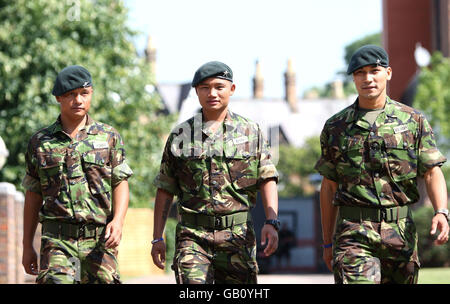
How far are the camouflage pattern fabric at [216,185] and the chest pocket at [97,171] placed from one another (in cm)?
39

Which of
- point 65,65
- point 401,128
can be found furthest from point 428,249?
point 401,128

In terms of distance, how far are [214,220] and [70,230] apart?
1.12m

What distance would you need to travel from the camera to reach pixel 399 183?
6785 millimetres

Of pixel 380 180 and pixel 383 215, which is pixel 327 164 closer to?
pixel 380 180

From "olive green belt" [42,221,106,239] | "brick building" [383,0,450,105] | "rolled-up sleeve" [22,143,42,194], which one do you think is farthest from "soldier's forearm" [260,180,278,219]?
"brick building" [383,0,450,105]

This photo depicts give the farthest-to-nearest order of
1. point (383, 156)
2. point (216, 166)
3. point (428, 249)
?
point (428, 249) → point (216, 166) → point (383, 156)

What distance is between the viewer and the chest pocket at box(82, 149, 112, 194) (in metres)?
7.25

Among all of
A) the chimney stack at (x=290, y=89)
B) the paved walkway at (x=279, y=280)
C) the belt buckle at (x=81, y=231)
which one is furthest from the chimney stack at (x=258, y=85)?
the belt buckle at (x=81, y=231)

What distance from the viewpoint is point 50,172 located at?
286 inches

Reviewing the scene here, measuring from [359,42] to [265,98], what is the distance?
29683mm

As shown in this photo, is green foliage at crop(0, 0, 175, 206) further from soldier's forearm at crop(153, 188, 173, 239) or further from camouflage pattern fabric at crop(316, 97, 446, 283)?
camouflage pattern fabric at crop(316, 97, 446, 283)

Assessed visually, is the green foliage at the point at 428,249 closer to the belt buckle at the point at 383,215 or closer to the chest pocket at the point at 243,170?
the chest pocket at the point at 243,170

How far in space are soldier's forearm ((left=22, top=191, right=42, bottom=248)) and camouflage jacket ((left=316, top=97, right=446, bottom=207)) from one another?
237 cm
